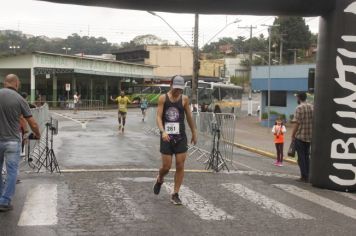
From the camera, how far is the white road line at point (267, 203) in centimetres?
755

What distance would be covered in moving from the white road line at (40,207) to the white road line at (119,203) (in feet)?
2.47

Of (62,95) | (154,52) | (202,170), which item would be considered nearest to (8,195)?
(202,170)

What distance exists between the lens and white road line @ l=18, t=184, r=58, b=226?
6.76m

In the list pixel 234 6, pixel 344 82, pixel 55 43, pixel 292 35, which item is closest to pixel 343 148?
pixel 344 82

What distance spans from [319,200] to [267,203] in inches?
40.8

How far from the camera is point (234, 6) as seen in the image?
32.7 feet

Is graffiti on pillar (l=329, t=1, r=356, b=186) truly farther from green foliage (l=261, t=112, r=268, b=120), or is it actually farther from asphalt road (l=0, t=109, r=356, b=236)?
green foliage (l=261, t=112, r=268, b=120)

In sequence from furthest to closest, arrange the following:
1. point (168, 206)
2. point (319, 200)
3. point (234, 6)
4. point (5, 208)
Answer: point (234, 6) < point (319, 200) < point (168, 206) < point (5, 208)

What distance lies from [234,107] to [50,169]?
39368mm

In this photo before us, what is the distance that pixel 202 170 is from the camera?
1221 cm

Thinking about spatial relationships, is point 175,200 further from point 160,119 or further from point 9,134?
point 9,134

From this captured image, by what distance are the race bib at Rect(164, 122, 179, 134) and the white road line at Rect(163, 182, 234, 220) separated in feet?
3.50

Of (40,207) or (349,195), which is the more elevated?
(40,207)

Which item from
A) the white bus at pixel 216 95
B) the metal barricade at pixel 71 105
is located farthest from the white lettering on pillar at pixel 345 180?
the metal barricade at pixel 71 105
